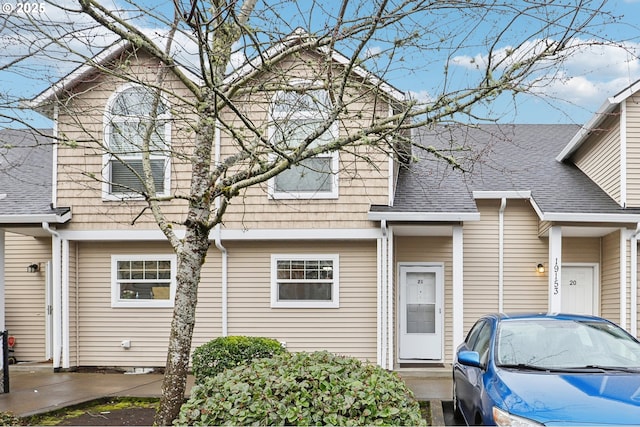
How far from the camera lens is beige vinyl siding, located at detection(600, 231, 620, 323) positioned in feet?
36.8

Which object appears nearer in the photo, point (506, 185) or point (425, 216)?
point (425, 216)

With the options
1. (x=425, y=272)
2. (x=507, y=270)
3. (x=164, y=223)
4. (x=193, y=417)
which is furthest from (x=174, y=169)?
(x=193, y=417)

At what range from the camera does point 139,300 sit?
11.4 metres

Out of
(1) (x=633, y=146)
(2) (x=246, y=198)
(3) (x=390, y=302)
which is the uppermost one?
(1) (x=633, y=146)

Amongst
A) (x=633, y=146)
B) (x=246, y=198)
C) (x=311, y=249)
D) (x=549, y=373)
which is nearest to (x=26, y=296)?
(x=246, y=198)

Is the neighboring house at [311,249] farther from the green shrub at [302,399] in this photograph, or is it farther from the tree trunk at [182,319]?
the green shrub at [302,399]

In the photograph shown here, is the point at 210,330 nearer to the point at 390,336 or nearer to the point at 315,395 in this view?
the point at 390,336

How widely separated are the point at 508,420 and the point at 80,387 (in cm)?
719

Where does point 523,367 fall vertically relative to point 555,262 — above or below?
below

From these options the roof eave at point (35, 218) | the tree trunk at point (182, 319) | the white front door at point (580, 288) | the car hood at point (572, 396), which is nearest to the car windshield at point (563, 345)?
the car hood at point (572, 396)

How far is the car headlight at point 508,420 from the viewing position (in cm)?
442

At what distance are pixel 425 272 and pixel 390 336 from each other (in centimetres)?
194

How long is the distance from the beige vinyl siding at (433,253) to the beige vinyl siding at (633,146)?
3.31m

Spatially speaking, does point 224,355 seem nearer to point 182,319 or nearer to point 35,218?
point 182,319
